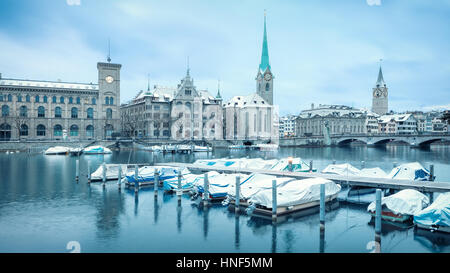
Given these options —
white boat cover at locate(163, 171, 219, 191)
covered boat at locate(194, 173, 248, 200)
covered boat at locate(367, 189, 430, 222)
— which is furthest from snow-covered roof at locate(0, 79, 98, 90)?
covered boat at locate(367, 189, 430, 222)

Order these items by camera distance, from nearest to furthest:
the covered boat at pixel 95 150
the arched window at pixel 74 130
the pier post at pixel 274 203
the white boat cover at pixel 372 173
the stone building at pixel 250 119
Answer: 1. the pier post at pixel 274 203
2. the white boat cover at pixel 372 173
3. the covered boat at pixel 95 150
4. the arched window at pixel 74 130
5. the stone building at pixel 250 119

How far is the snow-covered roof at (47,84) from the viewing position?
307ft

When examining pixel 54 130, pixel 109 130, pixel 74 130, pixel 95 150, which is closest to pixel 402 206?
pixel 95 150

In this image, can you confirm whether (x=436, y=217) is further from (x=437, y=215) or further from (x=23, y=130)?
(x=23, y=130)

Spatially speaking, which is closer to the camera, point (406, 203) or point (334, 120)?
point (406, 203)

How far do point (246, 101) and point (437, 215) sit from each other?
110m

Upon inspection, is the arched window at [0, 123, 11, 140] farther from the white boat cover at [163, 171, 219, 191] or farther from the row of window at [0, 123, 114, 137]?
the white boat cover at [163, 171, 219, 191]

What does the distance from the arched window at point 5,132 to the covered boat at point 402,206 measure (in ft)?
296

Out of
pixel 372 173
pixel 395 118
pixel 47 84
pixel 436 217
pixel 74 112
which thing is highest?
pixel 47 84

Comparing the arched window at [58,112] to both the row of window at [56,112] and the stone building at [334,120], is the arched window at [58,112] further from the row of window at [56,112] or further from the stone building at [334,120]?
the stone building at [334,120]

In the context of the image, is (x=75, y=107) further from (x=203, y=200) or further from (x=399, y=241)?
(x=399, y=241)

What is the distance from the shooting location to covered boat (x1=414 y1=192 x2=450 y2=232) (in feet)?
71.1

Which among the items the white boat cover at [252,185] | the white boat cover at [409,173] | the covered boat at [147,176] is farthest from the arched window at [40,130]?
the white boat cover at [409,173]

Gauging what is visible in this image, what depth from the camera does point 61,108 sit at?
9881 cm
